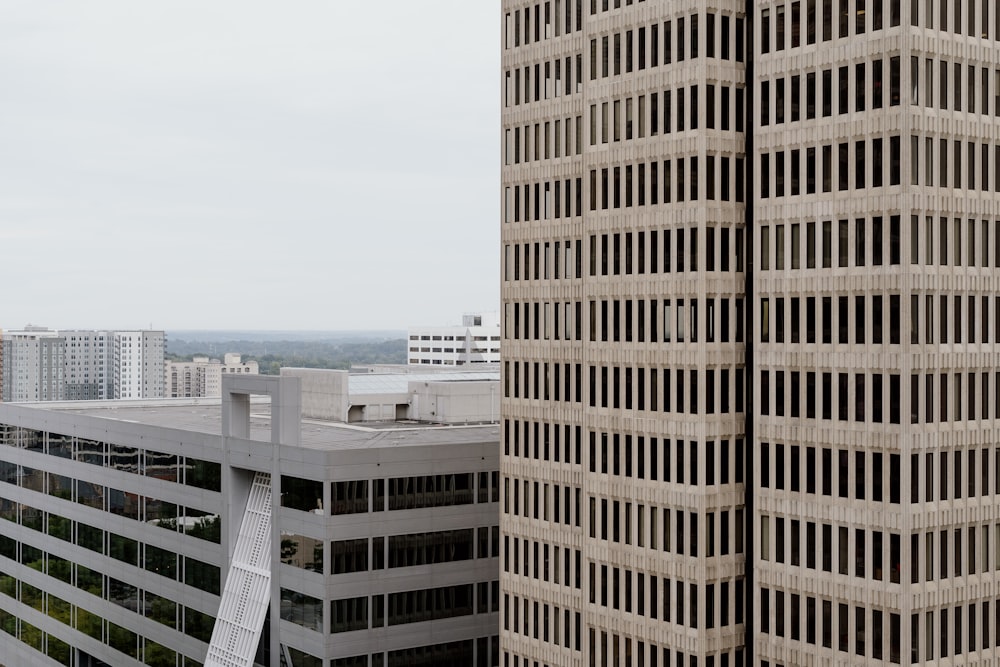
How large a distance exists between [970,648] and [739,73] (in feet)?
95.4

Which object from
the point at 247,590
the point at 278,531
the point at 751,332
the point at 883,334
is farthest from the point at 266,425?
the point at 883,334

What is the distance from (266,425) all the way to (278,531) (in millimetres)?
20404

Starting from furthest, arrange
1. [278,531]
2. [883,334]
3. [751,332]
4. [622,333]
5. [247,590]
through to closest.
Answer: [247,590], [278,531], [622,333], [751,332], [883,334]

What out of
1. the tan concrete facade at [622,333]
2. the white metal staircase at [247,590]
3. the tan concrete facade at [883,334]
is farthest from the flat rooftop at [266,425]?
the tan concrete facade at [883,334]

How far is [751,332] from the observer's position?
216 feet

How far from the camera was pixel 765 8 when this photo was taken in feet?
207

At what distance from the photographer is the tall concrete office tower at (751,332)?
57.6m

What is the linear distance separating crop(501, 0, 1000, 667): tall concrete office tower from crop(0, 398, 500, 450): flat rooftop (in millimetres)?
12841

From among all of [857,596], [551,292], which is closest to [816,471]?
[857,596]

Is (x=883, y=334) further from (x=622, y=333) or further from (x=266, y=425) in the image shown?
(x=266, y=425)

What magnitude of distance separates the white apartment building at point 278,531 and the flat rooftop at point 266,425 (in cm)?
41

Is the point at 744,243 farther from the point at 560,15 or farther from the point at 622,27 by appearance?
the point at 560,15

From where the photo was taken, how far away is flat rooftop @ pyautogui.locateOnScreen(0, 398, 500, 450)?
3418 inches

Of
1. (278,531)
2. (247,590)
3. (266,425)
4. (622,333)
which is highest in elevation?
(622,333)
